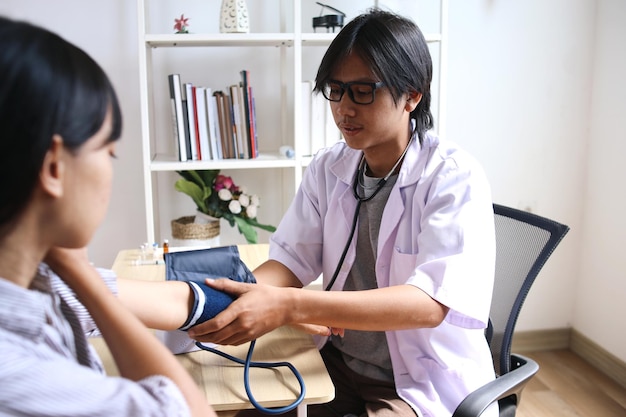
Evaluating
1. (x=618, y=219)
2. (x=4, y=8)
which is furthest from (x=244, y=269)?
(x=618, y=219)

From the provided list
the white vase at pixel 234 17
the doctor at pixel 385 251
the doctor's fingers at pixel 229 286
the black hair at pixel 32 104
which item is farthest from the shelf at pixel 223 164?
the black hair at pixel 32 104

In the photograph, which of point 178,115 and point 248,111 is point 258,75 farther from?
point 178,115

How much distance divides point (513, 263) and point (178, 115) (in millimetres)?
1338

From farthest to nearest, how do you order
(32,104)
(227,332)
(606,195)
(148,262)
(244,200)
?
(606,195) < (244,200) < (148,262) < (227,332) < (32,104)

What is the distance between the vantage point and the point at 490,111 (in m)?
2.76

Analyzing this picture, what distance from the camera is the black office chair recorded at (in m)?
1.36

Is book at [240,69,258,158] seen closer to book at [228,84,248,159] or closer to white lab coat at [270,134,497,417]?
book at [228,84,248,159]

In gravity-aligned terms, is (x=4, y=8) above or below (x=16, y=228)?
above

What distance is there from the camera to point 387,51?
4.40 feet

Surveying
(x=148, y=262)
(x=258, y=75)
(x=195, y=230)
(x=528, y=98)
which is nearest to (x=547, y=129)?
(x=528, y=98)

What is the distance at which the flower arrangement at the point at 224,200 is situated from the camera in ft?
7.55

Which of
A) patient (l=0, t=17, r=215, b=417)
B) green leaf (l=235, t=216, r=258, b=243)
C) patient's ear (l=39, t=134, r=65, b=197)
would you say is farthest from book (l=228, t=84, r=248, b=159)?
patient's ear (l=39, t=134, r=65, b=197)

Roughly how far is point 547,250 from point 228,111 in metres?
1.34

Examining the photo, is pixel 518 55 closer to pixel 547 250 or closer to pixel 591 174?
pixel 591 174
